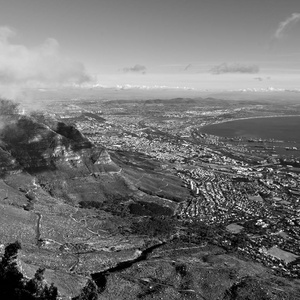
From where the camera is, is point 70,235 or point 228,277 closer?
point 228,277

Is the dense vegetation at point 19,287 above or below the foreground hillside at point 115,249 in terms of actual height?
above

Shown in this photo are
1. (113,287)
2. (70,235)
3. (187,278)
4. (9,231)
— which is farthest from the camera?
(70,235)

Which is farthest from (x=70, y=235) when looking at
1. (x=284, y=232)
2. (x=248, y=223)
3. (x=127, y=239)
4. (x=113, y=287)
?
(x=284, y=232)

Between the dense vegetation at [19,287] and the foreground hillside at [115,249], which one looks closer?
the dense vegetation at [19,287]

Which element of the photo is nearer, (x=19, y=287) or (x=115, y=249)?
(x=19, y=287)

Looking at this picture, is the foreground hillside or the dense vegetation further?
the foreground hillside

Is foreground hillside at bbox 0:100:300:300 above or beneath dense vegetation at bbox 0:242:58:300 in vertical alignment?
beneath

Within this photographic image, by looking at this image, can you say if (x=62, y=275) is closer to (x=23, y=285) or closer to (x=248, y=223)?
(x=23, y=285)

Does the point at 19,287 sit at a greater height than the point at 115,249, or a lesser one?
greater
